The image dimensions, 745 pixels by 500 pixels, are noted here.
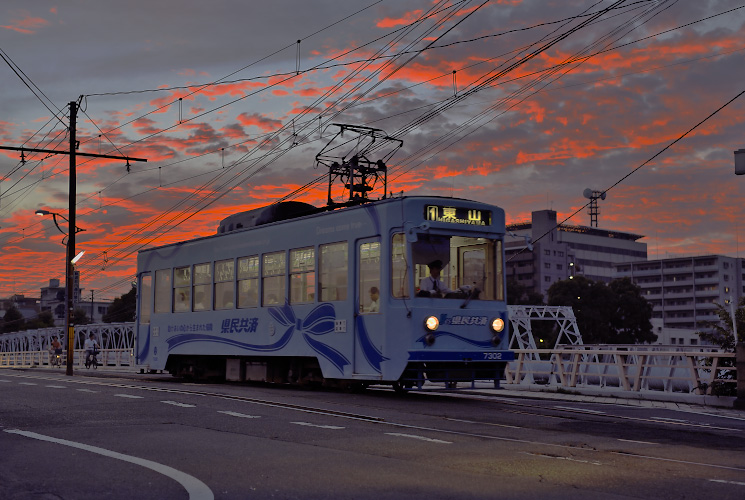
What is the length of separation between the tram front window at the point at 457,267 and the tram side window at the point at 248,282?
18.1ft

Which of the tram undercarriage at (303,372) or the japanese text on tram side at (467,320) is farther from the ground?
the japanese text on tram side at (467,320)

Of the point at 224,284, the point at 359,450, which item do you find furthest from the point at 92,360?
the point at 359,450

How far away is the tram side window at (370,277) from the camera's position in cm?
1739

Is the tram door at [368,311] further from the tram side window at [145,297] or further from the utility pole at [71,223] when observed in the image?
the utility pole at [71,223]

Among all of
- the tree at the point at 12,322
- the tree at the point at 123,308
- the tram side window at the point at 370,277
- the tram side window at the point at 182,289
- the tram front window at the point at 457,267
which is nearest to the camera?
the tram front window at the point at 457,267

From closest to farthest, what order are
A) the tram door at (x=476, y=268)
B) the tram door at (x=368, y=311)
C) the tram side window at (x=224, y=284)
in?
the tram door at (x=368, y=311) < the tram door at (x=476, y=268) < the tram side window at (x=224, y=284)

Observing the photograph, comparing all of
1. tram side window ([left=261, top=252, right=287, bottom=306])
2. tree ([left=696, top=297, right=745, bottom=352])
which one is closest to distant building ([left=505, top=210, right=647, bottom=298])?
tree ([left=696, top=297, right=745, bottom=352])

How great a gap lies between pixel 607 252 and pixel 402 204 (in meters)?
166

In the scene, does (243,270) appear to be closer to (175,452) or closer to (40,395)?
(40,395)

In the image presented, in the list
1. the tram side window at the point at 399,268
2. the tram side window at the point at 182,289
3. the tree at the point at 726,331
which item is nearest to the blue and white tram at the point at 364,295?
the tram side window at the point at 399,268

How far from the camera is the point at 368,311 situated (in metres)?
17.6

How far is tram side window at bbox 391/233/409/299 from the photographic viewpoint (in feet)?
55.6

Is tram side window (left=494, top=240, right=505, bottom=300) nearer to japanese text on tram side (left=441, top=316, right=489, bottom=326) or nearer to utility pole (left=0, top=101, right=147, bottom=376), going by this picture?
japanese text on tram side (left=441, top=316, right=489, bottom=326)

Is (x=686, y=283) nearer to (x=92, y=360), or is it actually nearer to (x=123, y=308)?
(x=123, y=308)
